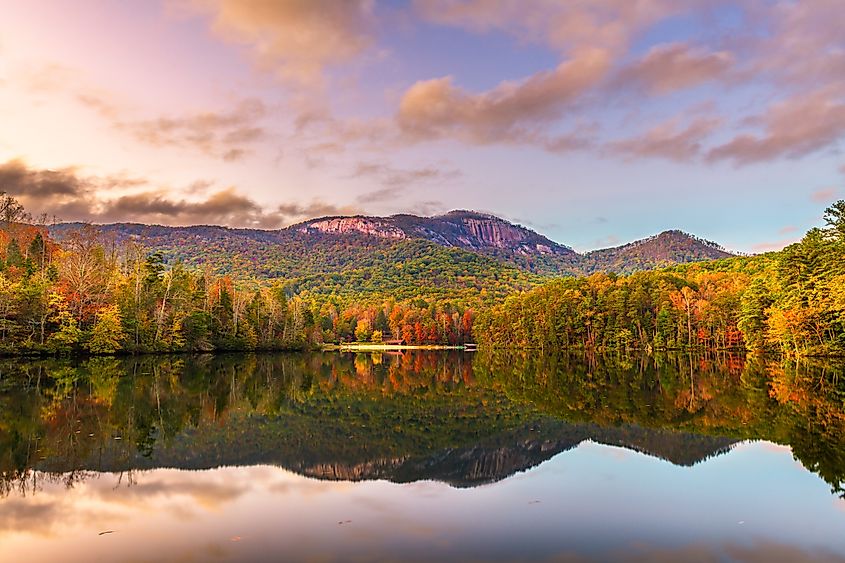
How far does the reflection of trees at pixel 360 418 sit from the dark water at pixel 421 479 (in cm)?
12

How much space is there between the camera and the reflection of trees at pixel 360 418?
47.4 ft

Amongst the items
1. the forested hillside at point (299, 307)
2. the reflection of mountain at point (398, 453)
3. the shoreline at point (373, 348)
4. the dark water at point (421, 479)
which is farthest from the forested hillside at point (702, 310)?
the reflection of mountain at point (398, 453)

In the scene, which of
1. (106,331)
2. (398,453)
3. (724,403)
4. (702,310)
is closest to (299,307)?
(106,331)

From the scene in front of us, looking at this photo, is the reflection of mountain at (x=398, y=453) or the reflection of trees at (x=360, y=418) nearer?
the reflection of mountain at (x=398, y=453)

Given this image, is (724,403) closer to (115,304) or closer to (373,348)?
(115,304)

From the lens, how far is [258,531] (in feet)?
29.9

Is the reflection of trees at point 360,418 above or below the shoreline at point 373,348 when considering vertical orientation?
above

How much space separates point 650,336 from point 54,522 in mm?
86922

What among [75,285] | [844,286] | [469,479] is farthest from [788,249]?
[75,285]

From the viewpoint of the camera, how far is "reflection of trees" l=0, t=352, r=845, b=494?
1446 centimetres

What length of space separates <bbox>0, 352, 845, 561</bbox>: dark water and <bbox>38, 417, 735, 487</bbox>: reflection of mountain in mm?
87

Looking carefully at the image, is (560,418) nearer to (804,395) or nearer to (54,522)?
(804,395)

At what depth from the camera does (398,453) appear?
15.1 m

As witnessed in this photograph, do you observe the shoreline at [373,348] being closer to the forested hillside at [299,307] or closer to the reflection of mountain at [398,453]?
the forested hillside at [299,307]
